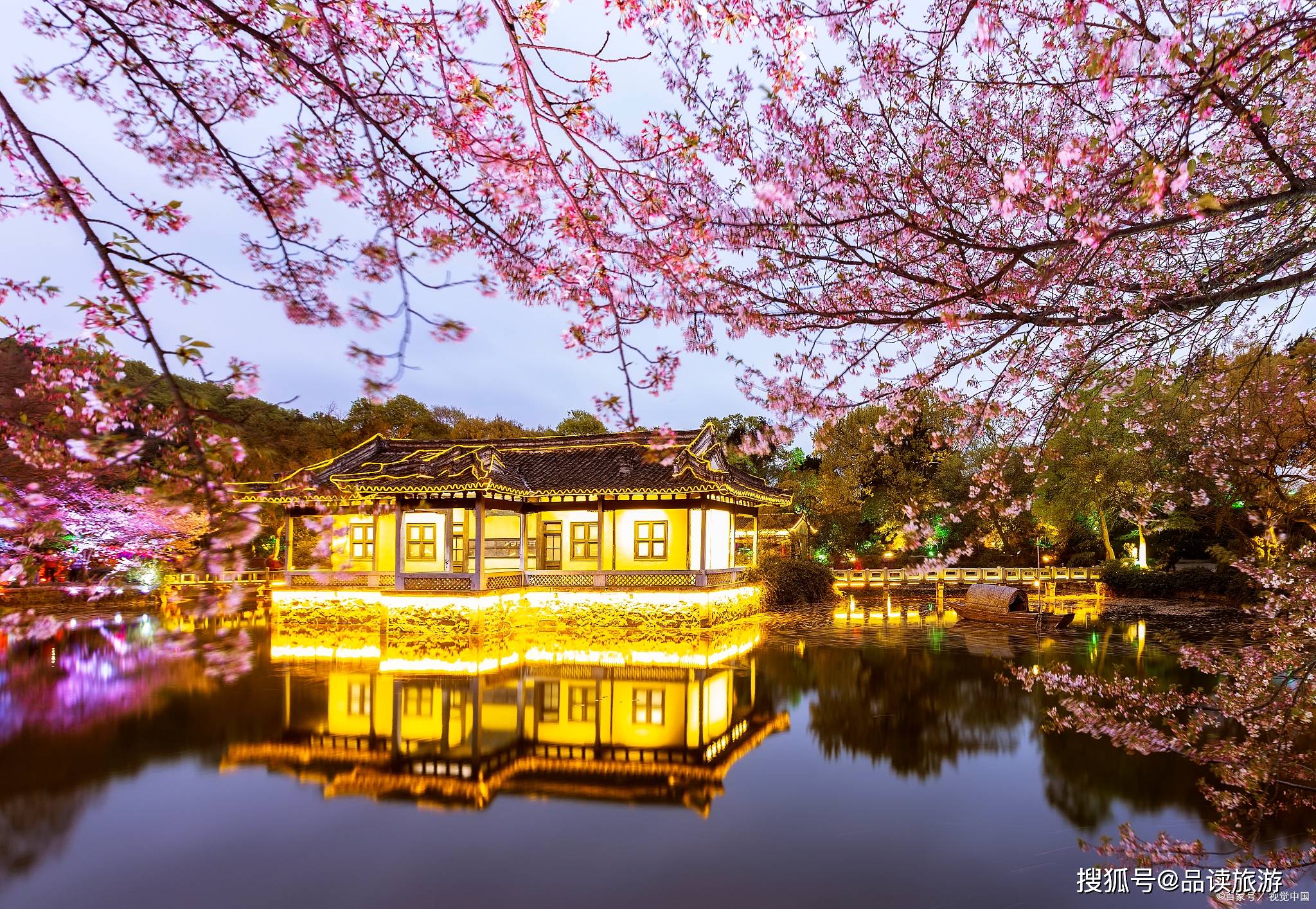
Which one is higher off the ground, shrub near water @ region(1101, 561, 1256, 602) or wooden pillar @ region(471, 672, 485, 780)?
shrub near water @ region(1101, 561, 1256, 602)

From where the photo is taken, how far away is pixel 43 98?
10.5 feet

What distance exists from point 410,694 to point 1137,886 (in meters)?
9.70

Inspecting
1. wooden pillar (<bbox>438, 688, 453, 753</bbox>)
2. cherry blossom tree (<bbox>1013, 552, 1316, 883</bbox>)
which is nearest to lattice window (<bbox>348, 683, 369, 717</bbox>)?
wooden pillar (<bbox>438, 688, 453, 753</bbox>)

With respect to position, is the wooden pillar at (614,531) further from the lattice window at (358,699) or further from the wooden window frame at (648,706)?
the lattice window at (358,699)

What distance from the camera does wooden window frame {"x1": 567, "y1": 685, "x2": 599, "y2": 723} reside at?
33.7 ft

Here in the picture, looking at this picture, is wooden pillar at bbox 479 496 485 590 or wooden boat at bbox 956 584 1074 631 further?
wooden boat at bbox 956 584 1074 631

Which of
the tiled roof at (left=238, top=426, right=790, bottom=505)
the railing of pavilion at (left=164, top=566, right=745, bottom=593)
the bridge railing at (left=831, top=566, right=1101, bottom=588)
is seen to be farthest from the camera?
the bridge railing at (left=831, top=566, right=1101, bottom=588)

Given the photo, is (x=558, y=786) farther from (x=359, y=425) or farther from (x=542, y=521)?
(x=359, y=425)

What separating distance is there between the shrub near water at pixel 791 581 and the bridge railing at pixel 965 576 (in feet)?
7.87

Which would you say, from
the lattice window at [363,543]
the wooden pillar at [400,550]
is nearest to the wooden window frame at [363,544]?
the lattice window at [363,543]

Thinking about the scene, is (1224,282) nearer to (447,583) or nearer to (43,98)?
(43,98)

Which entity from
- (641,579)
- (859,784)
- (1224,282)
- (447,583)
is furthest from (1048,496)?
(1224,282)

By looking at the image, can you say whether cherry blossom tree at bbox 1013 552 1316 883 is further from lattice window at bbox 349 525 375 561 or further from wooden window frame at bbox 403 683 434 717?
lattice window at bbox 349 525 375 561

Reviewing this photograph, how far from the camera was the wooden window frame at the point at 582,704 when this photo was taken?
10281 millimetres
